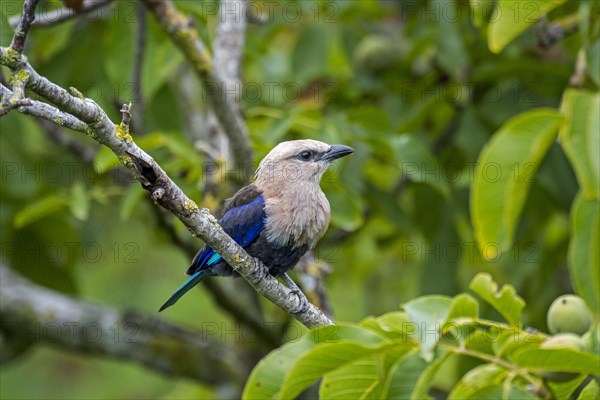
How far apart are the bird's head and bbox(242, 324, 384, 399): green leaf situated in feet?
3.61

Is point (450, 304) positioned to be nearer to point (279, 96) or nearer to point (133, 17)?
point (133, 17)

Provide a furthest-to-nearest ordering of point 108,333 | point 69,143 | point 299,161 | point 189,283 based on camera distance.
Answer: point 108,333
point 69,143
point 299,161
point 189,283

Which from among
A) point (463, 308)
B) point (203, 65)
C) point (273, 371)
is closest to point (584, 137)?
point (463, 308)

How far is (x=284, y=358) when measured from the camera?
10.8ft

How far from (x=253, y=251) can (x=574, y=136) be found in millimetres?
1389

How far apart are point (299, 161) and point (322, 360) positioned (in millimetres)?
1453

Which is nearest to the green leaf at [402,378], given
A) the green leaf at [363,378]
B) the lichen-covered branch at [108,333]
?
the green leaf at [363,378]

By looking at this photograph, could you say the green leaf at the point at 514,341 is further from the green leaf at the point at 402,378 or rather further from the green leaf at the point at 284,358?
the green leaf at the point at 284,358

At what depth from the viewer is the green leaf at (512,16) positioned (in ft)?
12.7

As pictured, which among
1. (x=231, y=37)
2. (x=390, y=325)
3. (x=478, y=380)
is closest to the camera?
(x=478, y=380)

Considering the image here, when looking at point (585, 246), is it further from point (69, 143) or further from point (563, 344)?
point (69, 143)

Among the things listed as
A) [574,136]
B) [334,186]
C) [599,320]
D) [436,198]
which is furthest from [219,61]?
[599,320]

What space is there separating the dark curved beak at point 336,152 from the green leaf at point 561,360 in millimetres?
1506

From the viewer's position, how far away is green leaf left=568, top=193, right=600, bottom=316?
3746 mm
